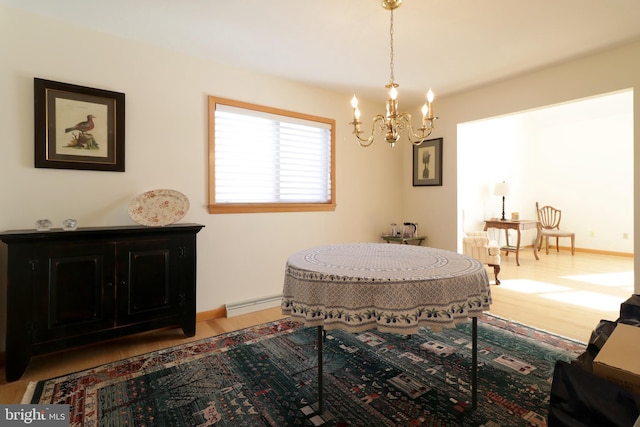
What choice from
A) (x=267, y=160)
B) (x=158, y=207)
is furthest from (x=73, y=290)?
(x=267, y=160)

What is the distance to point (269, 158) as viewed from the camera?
3438 mm

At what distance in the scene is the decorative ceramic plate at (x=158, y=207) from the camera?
2.61 m

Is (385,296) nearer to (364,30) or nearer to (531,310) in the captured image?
(364,30)

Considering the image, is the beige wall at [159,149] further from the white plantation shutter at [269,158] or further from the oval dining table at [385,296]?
the oval dining table at [385,296]

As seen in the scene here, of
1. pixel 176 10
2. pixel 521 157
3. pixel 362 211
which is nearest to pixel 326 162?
pixel 362 211

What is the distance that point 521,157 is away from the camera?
6832mm

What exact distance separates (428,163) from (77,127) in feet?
12.9

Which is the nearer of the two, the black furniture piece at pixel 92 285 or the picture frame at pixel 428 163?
the black furniture piece at pixel 92 285

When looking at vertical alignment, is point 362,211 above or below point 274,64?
below

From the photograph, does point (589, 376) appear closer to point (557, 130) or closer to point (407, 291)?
point (407, 291)

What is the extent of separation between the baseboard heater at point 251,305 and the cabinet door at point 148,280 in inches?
24.4

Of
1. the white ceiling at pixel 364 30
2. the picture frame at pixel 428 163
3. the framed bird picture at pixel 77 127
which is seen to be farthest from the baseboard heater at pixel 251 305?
the picture frame at pixel 428 163

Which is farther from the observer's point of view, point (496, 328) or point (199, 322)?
point (199, 322)

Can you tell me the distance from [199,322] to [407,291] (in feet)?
7.50
